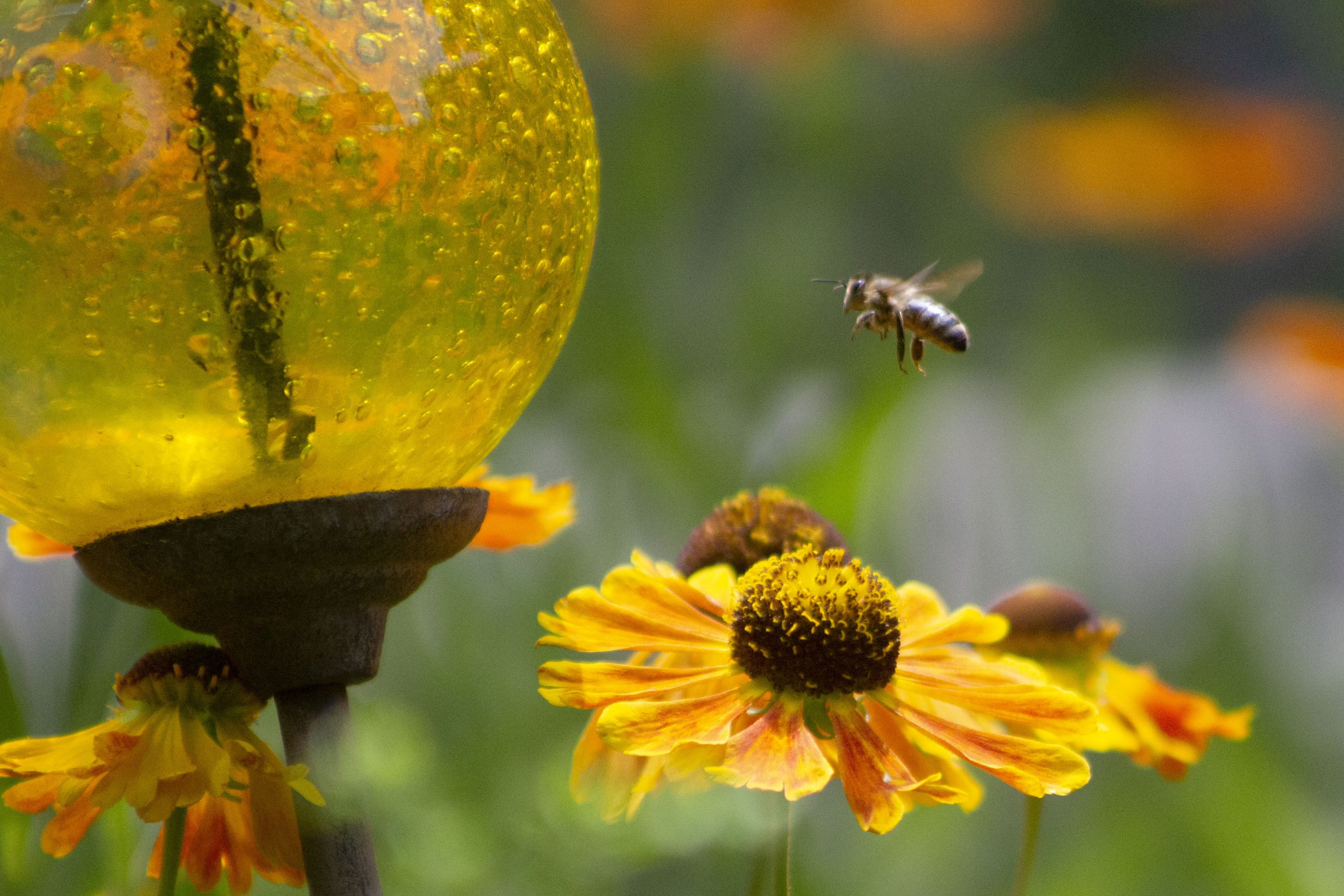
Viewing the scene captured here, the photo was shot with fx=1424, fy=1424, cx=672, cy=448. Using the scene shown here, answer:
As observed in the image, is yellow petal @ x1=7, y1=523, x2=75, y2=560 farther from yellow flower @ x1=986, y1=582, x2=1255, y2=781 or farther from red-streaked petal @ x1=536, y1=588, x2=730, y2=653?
yellow flower @ x1=986, y1=582, x2=1255, y2=781

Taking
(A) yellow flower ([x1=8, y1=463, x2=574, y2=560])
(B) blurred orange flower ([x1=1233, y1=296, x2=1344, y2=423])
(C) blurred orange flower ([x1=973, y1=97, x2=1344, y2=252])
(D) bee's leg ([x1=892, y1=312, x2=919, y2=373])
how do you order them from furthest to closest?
(C) blurred orange flower ([x1=973, y1=97, x2=1344, y2=252]), (B) blurred orange flower ([x1=1233, y1=296, x2=1344, y2=423]), (D) bee's leg ([x1=892, y1=312, x2=919, y2=373]), (A) yellow flower ([x1=8, y1=463, x2=574, y2=560])

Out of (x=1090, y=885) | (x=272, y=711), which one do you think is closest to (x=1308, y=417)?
(x=1090, y=885)

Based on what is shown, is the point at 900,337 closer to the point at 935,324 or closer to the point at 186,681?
the point at 935,324

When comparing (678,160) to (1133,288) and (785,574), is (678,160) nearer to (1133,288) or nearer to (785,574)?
(785,574)

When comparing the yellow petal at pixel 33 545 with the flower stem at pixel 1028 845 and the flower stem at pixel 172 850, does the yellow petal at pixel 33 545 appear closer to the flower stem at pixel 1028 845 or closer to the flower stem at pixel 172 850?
the flower stem at pixel 172 850

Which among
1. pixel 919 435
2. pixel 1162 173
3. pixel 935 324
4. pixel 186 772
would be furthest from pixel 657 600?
pixel 1162 173

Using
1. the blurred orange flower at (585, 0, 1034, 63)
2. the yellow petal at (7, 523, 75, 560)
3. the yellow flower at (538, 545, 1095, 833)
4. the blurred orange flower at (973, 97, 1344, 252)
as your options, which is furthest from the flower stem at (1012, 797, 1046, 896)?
the blurred orange flower at (973, 97, 1344, 252)

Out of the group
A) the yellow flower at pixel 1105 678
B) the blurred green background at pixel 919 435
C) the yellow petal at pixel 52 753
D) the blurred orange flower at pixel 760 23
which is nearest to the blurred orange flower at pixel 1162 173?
the blurred green background at pixel 919 435
